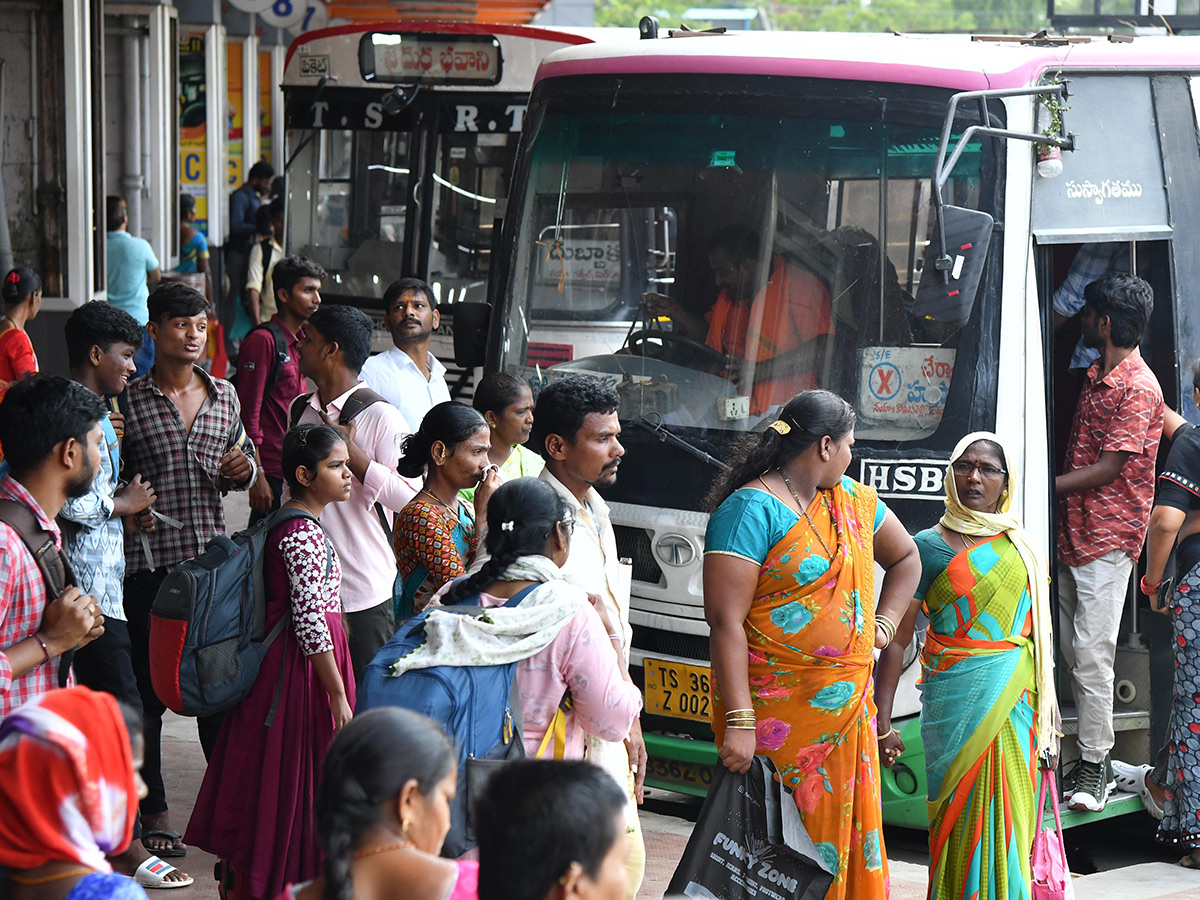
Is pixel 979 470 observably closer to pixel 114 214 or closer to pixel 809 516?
pixel 809 516

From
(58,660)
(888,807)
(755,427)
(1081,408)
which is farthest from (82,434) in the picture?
(1081,408)

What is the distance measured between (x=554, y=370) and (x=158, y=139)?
12.3 meters

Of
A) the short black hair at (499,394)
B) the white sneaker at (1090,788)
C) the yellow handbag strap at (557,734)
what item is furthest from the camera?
the white sneaker at (1090,788)

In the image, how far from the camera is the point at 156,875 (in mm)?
4777

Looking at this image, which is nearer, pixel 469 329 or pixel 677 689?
pixel 677 689

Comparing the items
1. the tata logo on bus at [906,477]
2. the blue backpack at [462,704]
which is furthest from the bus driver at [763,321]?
the blue backpack at [462,704]

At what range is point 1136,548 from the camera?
5.71 m

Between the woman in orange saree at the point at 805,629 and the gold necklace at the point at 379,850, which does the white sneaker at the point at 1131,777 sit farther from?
the gold necklace at the point at 379,850

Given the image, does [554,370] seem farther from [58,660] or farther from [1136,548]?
[58,660]

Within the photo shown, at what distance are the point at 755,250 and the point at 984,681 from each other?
1835 millimetres

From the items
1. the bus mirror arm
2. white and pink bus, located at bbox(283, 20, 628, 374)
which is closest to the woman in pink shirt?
the bus mirror arm

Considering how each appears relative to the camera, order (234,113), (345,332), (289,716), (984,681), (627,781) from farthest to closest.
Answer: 1. (234,113)
2. (345,332)
3. (984,681)
4. (289,716)
5. (627,781)

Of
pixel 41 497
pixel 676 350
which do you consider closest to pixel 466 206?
pixel 676 350

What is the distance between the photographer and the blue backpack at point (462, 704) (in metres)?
3.10
